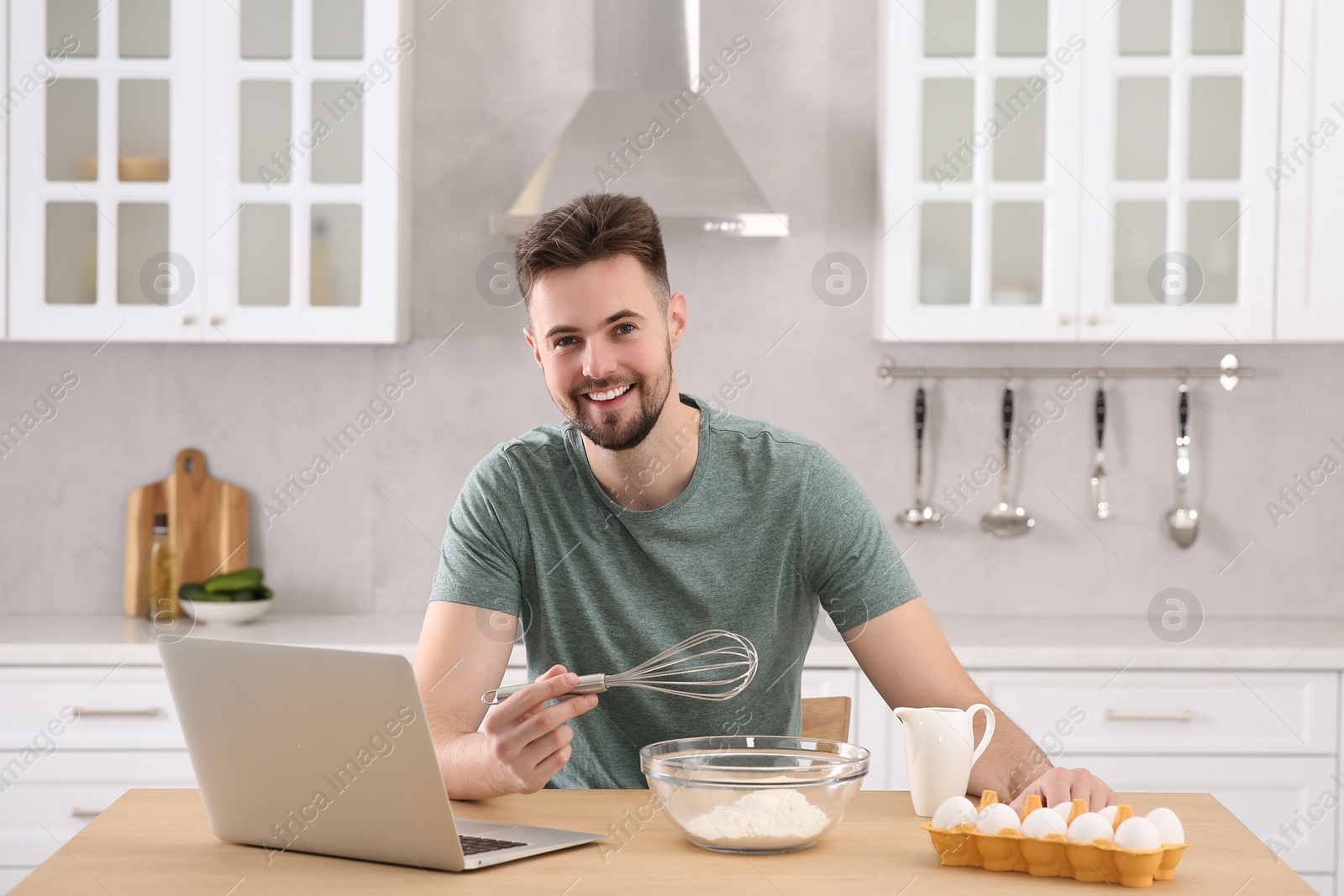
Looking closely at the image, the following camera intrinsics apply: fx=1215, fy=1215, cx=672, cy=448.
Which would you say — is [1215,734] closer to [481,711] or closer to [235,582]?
[481,711]

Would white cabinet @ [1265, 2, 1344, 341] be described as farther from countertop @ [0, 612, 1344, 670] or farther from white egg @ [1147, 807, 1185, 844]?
white egg @ [1147, 807, 1185, 844]

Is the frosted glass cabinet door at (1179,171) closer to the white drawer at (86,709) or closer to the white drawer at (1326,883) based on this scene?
the white drawer at (1326,883)

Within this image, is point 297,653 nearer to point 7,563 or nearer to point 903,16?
point 903,16

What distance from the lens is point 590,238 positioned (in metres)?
1.56

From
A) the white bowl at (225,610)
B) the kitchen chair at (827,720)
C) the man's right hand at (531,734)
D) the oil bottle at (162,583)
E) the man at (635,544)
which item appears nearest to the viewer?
the man's right hand at (531,734)

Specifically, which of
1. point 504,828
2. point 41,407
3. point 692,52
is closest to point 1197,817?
point 504,828

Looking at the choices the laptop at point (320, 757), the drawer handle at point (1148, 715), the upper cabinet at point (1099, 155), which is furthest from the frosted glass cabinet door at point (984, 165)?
the laptop at point (320, 757)

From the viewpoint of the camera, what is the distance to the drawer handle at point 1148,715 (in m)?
2.45

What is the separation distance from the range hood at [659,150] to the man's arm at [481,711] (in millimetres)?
1267

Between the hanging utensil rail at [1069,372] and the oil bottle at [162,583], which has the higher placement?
the hanging utensil rail at [1069,372]

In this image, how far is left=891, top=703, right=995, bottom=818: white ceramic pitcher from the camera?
124cm

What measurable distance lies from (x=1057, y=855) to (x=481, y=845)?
517mm

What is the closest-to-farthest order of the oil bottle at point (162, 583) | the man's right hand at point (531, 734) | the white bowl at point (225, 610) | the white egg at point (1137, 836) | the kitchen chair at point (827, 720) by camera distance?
the white egg at point (1137, 836) < the man's right hand at point (531, 734) < the kitchen chair at point (827, 720) < the white bowl at point (225, 610) < the oil bottle at point (162, 583)

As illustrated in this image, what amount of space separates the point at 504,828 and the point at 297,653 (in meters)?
0.29
